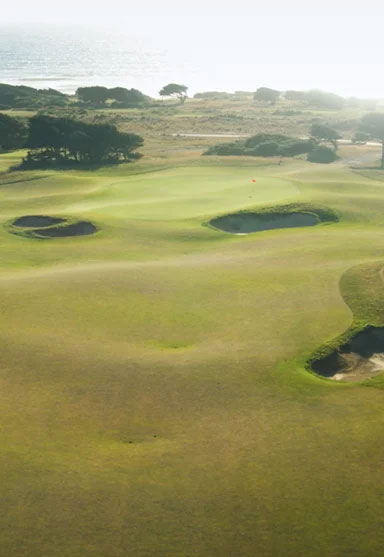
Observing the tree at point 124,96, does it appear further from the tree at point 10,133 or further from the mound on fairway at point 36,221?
the mound on fairway at point 36,221

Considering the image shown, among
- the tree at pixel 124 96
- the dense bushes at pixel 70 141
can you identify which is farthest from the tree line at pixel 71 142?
the tree at pixel 124 96

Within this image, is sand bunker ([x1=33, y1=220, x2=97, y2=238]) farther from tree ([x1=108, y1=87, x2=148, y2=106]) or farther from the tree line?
tree ([x1=108, y1=87, x2=148, y2=106])

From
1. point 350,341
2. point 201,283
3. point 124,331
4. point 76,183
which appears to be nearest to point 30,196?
point 76,183

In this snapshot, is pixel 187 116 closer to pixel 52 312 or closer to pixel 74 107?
pixel 74 107

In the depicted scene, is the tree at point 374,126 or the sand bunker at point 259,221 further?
the tree at point 374,126

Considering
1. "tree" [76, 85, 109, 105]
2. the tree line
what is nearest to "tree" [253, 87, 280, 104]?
"tree" [76, 85, 109, 105]

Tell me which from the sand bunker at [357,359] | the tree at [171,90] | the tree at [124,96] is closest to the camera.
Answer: the sand bunker at [357,359]
